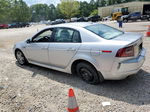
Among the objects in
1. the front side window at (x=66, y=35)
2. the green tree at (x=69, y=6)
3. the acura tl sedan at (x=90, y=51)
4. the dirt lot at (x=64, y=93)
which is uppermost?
the green tree at (x=69, y=6)

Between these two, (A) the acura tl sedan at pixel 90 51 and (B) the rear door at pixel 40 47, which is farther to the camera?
(B) the rear door at pixel 40 47

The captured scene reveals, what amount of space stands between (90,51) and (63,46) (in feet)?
2.79

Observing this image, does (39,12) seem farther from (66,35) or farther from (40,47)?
(66,35)

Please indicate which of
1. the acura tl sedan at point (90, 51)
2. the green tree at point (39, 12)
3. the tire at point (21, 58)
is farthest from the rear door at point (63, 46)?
the green tree at point (39, 12)

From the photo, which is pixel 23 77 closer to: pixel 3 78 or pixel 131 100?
pixel 3 78

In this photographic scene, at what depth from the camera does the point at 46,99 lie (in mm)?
3357

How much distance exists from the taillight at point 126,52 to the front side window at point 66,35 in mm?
1097

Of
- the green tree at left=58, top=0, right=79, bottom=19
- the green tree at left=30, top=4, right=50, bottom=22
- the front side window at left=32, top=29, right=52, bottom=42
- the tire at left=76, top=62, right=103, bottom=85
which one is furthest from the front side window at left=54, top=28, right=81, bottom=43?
the green tree at left=30, top=4, right=50, bottom=22

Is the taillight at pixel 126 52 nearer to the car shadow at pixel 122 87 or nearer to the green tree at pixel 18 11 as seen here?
the car shadow at pixel 122 87

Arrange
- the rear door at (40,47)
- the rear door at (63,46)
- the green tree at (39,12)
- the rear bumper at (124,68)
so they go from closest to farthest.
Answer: the rear bumper at (124,68) → the rear door at (63,46) → the rear door at (40,47) → the green tree at (39,12)

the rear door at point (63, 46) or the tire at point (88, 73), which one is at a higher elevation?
the rear door at point (63, 46)

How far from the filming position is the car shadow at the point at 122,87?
3.15 m

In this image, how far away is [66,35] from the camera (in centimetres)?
405

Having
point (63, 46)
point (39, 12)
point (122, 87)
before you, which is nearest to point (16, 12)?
point (39, 12)
